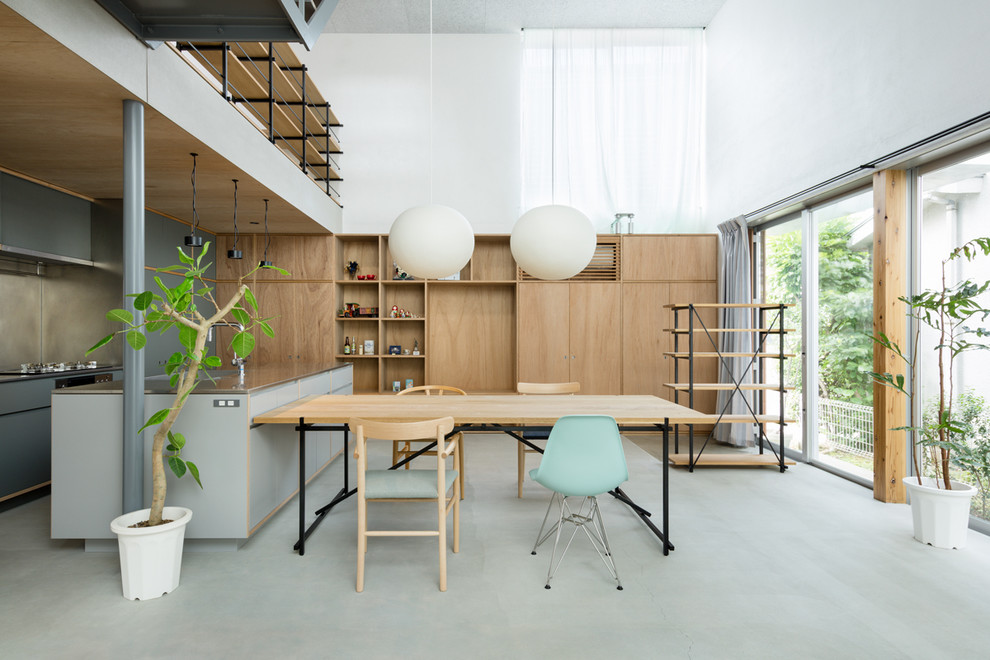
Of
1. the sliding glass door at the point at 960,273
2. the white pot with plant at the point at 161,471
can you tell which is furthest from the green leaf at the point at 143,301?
the sliding glass door at the point at 960,273

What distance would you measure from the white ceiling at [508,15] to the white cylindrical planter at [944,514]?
209 inches

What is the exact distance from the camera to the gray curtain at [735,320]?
511 cm

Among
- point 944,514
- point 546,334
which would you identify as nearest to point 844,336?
point 944,514

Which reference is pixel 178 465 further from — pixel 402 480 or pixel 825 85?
pixel 825 85

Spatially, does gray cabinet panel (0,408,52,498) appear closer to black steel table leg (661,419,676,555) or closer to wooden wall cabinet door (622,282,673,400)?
black steel table leg (661,419,676,555)

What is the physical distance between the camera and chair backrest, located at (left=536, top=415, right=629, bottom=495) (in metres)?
2.38

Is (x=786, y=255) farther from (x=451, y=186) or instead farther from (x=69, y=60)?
(x=69, y=60)

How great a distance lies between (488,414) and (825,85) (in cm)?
369

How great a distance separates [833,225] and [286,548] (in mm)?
4668

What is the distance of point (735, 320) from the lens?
517 centimetres

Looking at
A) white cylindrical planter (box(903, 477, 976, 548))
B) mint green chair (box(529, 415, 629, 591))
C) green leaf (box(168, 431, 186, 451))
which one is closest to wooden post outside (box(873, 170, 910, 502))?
white cylindrical planter (box(903, 477, 976, 548))

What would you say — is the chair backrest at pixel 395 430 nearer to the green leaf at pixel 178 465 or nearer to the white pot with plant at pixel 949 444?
the green leaf at pixel 178 465

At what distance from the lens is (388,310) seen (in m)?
6.02

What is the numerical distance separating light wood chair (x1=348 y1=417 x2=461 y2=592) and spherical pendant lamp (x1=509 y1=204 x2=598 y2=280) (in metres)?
0.88
